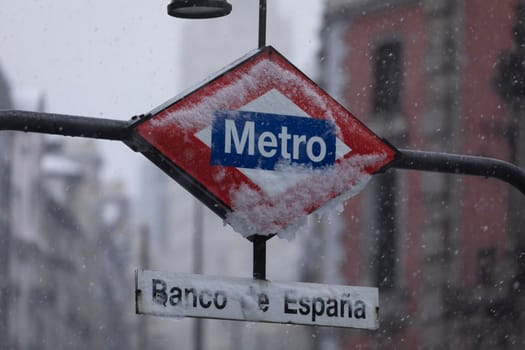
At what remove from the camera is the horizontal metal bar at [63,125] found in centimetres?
558

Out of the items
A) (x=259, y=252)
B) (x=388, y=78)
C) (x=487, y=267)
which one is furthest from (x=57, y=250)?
(x=259, y=252)

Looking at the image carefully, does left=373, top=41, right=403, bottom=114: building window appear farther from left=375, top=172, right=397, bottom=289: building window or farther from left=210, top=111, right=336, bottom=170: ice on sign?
left=210, top=111, right=336, bottom=170: ice on sign

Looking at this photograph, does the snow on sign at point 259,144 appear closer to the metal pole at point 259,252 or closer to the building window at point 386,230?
the metal pole at point 259,252

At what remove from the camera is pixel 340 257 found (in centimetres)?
2703

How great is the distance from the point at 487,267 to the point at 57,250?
54236 mm

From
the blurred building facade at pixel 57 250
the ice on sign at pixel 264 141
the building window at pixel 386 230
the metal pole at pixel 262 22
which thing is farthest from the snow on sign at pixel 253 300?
the blurred building facade at pixel 57 250

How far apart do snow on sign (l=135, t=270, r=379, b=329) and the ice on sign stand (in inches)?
19.0

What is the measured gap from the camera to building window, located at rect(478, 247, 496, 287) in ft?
74.7

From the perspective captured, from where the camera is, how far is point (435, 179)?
980 inches

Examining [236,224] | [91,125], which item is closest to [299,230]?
[236,224]

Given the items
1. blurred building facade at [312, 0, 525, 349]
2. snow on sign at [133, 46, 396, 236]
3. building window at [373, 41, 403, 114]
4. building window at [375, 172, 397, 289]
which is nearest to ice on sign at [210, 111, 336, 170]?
snow on sign at [133, 46, 396, 236]

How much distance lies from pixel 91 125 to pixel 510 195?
59.5 feet

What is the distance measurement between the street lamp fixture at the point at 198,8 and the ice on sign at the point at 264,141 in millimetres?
659

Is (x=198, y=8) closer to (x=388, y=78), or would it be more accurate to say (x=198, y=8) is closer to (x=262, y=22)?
(x=262, y=22)
